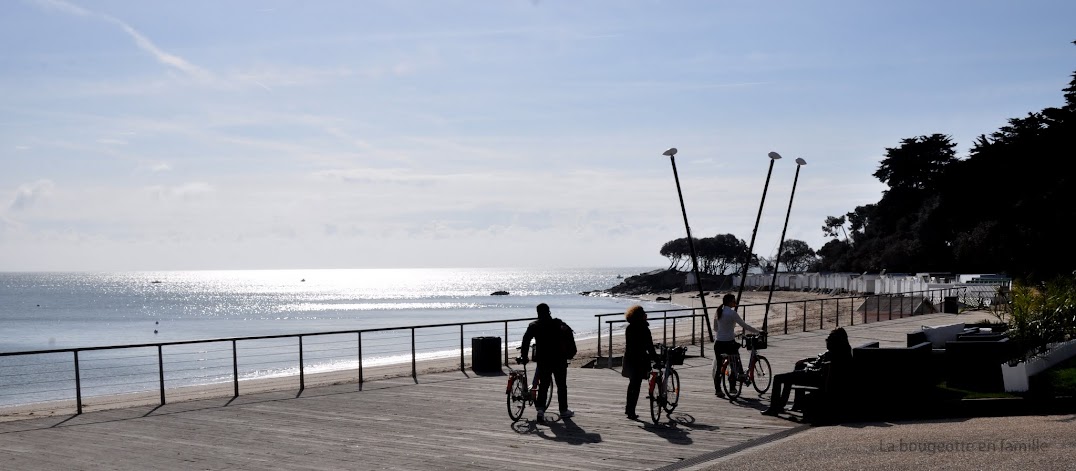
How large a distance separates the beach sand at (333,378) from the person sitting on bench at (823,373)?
24.1 feet

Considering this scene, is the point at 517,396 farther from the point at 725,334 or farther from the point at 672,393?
the point at 725,334

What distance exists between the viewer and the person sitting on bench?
11.8 metres

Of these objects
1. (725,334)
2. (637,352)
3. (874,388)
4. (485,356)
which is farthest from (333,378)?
(874,388)

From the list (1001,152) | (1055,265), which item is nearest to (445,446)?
(1055,265)

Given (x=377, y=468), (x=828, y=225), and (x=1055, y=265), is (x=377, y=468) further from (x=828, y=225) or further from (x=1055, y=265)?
(x=828, y=225)

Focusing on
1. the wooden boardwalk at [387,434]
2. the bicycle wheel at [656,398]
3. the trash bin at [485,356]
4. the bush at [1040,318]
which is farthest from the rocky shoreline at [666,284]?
the bicycle wheel at [656,398]

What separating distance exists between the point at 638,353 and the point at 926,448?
11.9 feet

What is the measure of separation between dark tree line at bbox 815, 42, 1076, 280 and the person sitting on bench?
655 inches

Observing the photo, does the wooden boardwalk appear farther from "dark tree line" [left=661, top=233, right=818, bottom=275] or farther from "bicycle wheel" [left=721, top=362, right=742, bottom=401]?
"dark tree line" [left=661, top=233, right=818, bottom=275]

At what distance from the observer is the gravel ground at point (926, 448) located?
852cm

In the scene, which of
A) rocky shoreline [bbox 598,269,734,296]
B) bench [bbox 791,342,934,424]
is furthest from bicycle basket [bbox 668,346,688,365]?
rocky shoreline [bbox 598,269,734,296]

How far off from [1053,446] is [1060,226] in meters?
34.1

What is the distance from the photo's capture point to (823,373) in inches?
472

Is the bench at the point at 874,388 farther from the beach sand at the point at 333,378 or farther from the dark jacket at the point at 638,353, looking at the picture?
the beach sand at the point at 333,378
